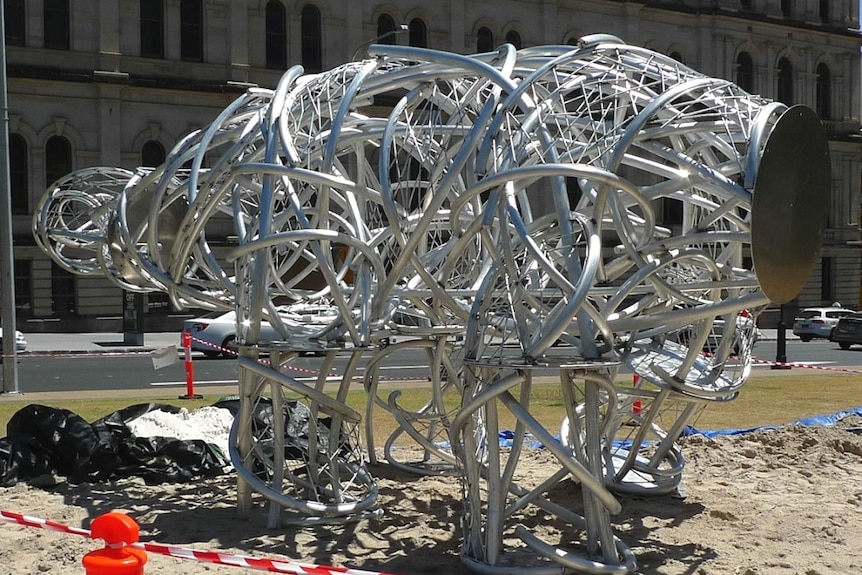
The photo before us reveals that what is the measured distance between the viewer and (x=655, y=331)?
9828mm

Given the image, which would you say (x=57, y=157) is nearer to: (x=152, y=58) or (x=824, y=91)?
(x=152, y=58)

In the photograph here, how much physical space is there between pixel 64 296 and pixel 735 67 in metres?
28.0

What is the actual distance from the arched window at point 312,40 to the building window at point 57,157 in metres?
8.48

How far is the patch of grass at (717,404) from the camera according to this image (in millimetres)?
15023

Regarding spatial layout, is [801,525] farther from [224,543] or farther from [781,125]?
[224,543]

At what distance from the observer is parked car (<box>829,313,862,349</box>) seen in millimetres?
35750

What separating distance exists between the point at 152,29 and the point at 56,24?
10.1 ft

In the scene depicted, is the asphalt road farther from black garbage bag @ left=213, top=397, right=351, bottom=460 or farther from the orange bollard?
the orange bollard

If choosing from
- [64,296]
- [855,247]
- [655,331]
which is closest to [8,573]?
[655,331]

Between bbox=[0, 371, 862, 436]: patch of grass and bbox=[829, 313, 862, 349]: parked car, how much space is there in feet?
53.5

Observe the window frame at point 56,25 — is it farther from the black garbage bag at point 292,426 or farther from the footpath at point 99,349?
the black garbage bag at point 292,426

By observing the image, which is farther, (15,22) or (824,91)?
(824,91)

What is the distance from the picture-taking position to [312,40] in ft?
131

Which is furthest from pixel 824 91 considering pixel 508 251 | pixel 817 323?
pixel 508 251
